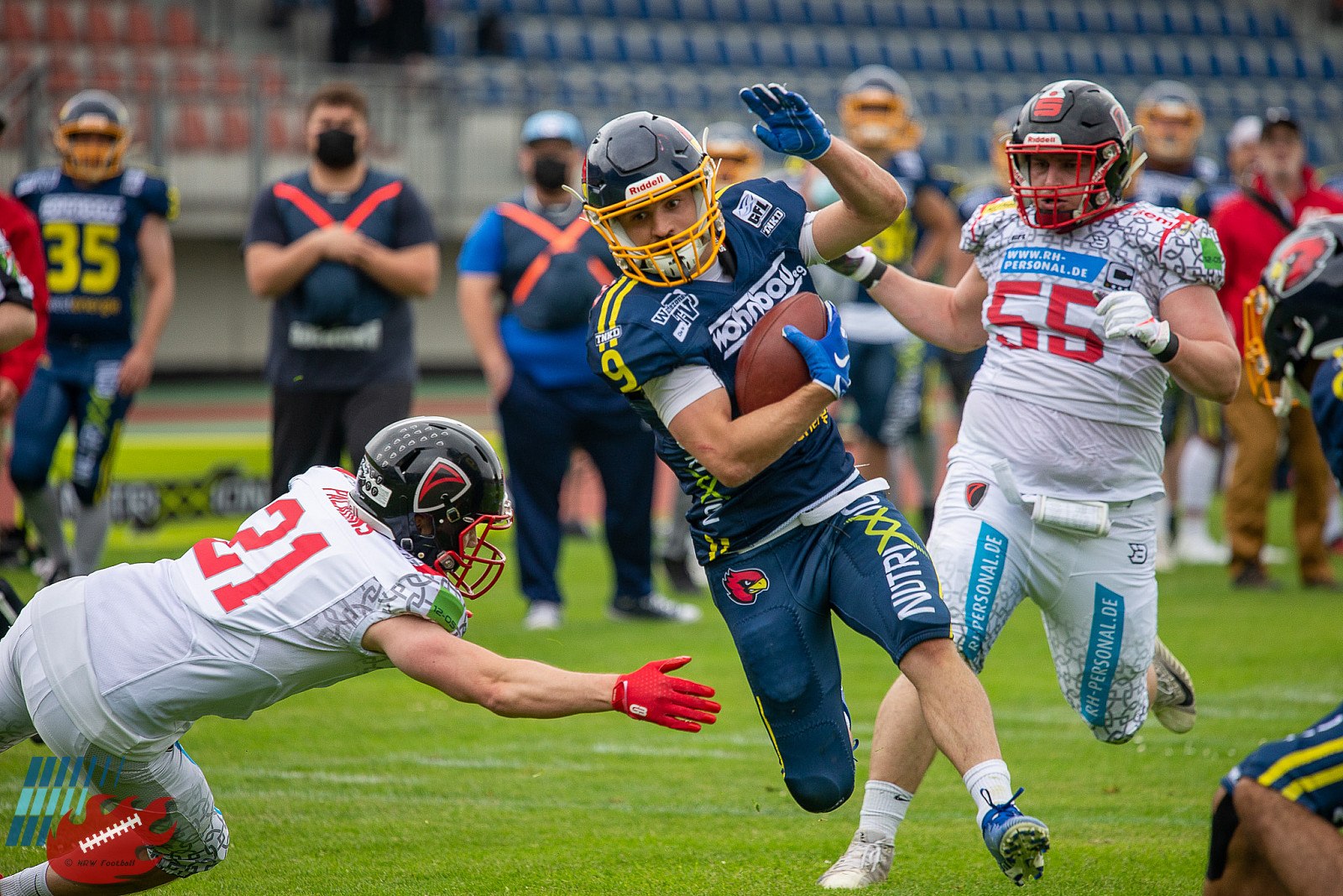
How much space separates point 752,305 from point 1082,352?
0.93m

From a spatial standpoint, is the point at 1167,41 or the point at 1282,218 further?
the point at 1167,41

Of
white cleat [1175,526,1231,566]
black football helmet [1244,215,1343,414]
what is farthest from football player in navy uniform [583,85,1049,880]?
white cleat [1175,526,1231,566]

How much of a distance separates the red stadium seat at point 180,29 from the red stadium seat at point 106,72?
1.41 meters

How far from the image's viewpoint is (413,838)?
3.89 metres

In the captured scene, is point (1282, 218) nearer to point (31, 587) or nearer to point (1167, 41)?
point (31, 587)

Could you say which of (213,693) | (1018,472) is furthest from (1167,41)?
(213,693)

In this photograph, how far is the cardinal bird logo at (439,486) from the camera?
285cm

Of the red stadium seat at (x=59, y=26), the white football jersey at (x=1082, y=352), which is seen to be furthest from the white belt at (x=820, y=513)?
the red stadium seat at (x=59, y=26)

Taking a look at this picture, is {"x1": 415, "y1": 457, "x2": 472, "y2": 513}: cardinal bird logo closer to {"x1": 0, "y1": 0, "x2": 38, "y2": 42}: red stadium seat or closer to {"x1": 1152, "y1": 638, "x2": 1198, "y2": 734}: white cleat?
{"x1": 1152, "y1": 638, "x2": 1198, "y2": 734}: white cleat

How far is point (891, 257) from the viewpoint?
8008 millimetres

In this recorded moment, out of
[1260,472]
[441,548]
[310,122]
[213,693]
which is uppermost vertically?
[310,122]

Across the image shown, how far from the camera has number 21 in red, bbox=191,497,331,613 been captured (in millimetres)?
2781

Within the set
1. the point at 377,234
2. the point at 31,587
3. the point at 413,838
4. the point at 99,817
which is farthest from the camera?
the point at 31,587

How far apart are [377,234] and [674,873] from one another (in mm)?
3638
